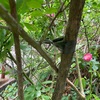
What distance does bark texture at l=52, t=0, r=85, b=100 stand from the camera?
0.36 metres

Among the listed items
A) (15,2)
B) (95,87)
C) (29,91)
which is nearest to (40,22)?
(29,91)

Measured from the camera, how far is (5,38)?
1.34 feet

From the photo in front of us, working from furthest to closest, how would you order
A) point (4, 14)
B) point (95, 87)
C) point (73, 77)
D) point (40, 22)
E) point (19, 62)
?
point (73, 77)
point (95, 87)
point (40, 22)
point (19, 62)
point (4, 14)

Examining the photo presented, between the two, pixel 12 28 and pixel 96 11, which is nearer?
pixel 12 28

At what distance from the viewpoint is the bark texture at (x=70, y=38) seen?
1.17 feet

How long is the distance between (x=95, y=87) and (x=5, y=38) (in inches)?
39.5

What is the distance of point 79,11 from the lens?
1.18ft

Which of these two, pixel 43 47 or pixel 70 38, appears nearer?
pixel 70 38

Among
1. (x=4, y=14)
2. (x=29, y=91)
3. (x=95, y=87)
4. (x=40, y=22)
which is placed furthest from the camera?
(x=95, y=87)

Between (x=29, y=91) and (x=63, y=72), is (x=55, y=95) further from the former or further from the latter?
(x=29, y=91)

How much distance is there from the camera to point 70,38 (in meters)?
0.40

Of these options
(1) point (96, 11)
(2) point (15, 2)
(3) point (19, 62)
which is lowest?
(3) point (19, 62)

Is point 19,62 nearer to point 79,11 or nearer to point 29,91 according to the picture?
point 79,11

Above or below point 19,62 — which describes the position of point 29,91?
below
